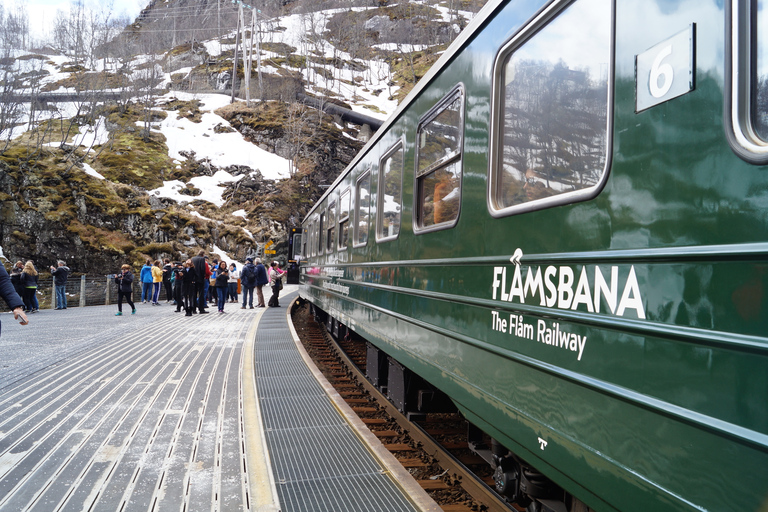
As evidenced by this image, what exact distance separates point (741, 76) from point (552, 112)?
103 centimetres

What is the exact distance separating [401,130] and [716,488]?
4101 mm

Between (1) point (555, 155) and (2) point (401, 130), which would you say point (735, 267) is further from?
(2) point (401, 130)

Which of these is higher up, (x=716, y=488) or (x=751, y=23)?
(x=751, y=23)

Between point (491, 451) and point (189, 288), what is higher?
point (189, 288)

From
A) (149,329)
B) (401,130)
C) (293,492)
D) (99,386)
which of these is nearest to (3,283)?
(99,386)

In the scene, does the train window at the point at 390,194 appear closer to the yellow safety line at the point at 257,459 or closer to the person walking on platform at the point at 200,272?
the yellow safety line at the point at 257,459

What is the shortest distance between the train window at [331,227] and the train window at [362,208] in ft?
6.54

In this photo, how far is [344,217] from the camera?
8.15 metres

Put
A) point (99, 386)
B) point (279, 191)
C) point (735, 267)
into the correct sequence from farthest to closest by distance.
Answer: point (279, 191) < point (99, 386) < point (735, 267)

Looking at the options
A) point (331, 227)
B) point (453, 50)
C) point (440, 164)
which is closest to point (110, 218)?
point (331, 227)

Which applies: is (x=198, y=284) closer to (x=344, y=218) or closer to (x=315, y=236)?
(x=315, y=236)

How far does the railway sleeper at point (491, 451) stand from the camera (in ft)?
9.48

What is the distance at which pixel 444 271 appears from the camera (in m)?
3.69

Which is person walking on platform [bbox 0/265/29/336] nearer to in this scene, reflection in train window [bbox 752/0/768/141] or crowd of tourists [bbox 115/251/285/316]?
reflection in train window [bbox 752/0/768/141]
